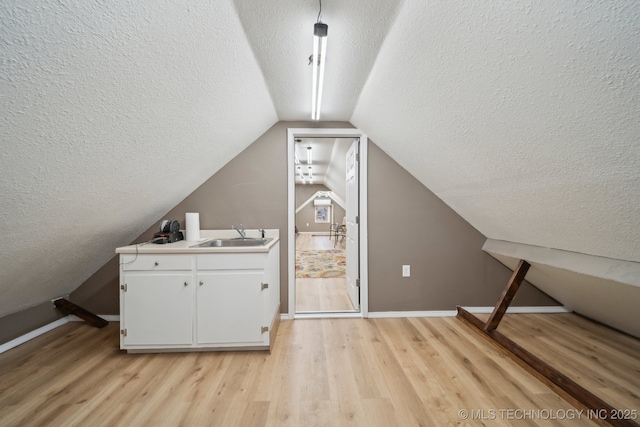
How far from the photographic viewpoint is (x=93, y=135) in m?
1.21

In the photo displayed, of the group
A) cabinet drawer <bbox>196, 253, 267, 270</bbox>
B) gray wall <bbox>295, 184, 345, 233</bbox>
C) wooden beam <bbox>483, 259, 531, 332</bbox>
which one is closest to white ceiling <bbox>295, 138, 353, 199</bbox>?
cabinet drawer <bbox>196, 253, 267, 270</bbox>

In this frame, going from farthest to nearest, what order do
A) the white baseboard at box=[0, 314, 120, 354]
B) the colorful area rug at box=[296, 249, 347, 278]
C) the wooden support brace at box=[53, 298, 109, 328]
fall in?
the colorful area rug at box=[296, 249, 347, 278], the wooden support brace at box=[53, 298, 109, 328], the white baseboard at box=[0, 314, 120, 354]

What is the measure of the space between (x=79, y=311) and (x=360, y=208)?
291 centimetres

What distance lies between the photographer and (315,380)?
5.52 feet

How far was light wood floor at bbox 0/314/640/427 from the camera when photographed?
1.40 m

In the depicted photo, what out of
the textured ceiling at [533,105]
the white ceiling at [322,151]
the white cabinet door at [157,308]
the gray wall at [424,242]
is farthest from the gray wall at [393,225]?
the white ceiling at [322,151]

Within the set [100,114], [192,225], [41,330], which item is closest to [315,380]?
[192,225]

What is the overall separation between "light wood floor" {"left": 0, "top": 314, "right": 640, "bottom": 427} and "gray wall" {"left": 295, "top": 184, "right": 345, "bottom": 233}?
9.05m

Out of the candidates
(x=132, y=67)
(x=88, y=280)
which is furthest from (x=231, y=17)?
(x=88, y=280)

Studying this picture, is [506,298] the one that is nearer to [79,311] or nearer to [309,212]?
[79,311]

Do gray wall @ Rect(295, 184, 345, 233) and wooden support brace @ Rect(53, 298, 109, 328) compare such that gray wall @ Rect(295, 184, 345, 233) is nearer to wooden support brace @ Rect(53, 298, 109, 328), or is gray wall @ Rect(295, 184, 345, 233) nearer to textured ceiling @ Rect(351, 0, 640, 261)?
wooden support brace @ Rect(53, 298, 109, 328)

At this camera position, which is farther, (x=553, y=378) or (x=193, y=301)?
(x=193, y=301)

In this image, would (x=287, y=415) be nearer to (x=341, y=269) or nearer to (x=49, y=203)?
(x=49, y=203)

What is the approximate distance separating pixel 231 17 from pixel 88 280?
111 inches
